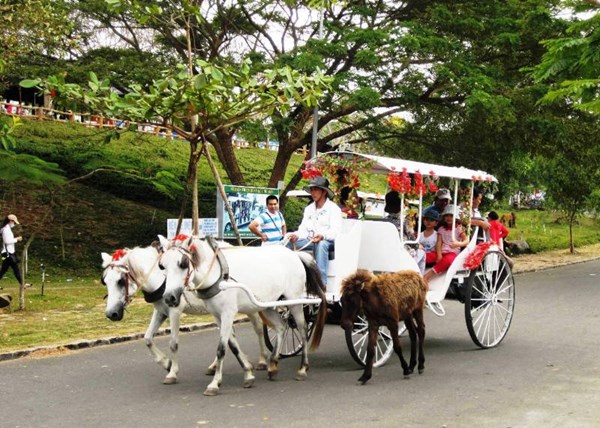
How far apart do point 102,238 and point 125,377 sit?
15641mm

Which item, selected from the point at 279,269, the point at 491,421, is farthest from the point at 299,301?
the point at 491,421

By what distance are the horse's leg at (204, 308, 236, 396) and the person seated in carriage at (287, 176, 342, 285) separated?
5.44 ft

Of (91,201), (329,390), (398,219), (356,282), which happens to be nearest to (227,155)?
(91,201)

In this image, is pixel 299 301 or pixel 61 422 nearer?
pixel 61 422

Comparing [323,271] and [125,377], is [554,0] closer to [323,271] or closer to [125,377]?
[323,271]

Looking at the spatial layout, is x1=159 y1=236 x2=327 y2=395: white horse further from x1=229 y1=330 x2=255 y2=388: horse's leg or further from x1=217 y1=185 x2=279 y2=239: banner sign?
x1=217 y1=185 x2=279 y2=239: banner sign

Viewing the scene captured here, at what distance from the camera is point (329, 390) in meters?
8.31

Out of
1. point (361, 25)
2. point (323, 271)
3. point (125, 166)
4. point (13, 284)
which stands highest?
point (361, 25)

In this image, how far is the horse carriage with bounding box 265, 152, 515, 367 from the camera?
963 cm

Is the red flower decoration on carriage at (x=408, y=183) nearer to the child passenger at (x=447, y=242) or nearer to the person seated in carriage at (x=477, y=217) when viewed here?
the child passenger at (x=447, y=242)

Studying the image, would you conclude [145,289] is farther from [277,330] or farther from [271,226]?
[271,226]

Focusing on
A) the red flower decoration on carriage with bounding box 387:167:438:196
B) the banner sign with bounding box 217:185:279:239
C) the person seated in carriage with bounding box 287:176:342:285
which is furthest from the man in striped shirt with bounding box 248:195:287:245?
the banner sign with bounding box 217:185:279:239

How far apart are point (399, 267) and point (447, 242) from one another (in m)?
1.34

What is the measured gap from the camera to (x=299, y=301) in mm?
8953
